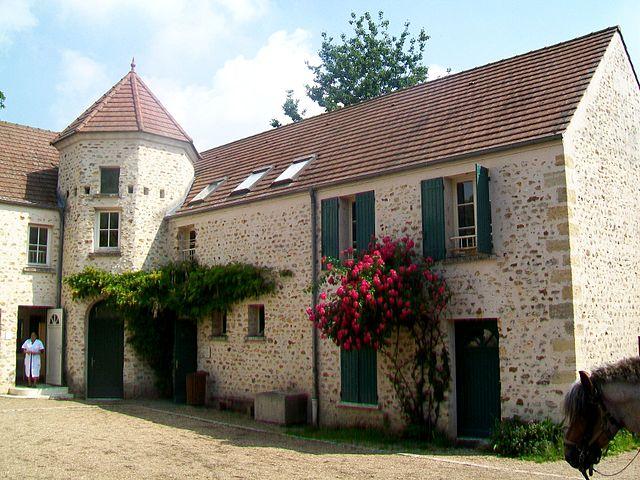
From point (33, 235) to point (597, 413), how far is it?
60.0ft

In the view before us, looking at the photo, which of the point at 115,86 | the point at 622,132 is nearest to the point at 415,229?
the point at 622,132

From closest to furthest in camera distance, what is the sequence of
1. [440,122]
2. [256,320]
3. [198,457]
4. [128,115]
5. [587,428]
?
[587,428] < [198,457] < [440,122] < [256,320] < [128,115]

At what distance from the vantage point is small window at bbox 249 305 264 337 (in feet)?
55.0

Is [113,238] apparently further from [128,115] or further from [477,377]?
[477,377]

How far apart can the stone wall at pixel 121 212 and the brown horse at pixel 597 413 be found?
15690 mm

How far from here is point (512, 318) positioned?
1159 centimetres

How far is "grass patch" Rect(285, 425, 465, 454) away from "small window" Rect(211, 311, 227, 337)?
4659 millimetres

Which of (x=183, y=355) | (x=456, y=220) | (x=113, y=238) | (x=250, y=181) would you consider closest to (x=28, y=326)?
(x=113, y=238)

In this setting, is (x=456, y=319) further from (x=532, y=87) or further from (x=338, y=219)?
(x=532, y=87)

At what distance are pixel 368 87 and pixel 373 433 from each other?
2302 centimetres

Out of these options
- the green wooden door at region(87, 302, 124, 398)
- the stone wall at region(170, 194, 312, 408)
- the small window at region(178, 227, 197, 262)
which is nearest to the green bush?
the stone wall at region(170, 194, 312, 408)

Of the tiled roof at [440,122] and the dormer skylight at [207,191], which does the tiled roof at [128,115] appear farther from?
the tiled roof at [440,122]

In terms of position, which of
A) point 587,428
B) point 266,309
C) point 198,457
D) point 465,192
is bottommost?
point 198,457

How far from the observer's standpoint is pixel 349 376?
46.0 feet
